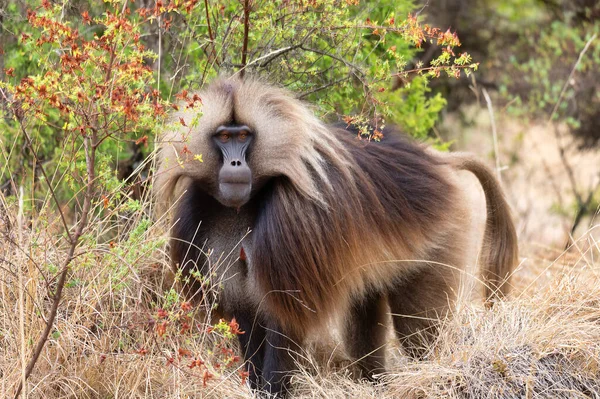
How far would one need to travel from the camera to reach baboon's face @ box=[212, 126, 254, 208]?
375cm

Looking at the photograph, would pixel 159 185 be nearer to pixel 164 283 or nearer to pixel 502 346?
pixel 164 283

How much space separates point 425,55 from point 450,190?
19.0 ft

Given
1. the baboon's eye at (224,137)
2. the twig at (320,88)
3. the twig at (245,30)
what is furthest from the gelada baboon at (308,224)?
the twig at (245,30)

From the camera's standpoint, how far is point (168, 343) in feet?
13.9

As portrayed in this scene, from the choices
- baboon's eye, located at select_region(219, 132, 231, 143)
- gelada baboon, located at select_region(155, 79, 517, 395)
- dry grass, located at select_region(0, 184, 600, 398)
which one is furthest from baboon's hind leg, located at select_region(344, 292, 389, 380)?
baboon's eye, located at select_region(219, 132, 231, 143)

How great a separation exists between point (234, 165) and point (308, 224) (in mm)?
459

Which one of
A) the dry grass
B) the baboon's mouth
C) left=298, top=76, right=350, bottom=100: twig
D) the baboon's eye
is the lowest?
the dry grass

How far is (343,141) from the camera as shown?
4328 millimetres

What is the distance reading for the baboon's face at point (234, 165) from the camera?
12.3ft

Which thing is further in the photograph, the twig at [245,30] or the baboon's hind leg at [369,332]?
the baboon's hind leg at [369,332]

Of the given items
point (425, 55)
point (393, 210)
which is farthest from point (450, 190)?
point (425, 55)

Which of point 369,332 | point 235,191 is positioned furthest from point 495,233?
point 235,191

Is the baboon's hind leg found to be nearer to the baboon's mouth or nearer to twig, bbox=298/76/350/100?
twig, bbox=298/76/350/100

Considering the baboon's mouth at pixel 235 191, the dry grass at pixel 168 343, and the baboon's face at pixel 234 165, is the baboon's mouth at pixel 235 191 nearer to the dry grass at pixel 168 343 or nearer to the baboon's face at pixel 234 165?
the baboon's face at pixel 234 165
